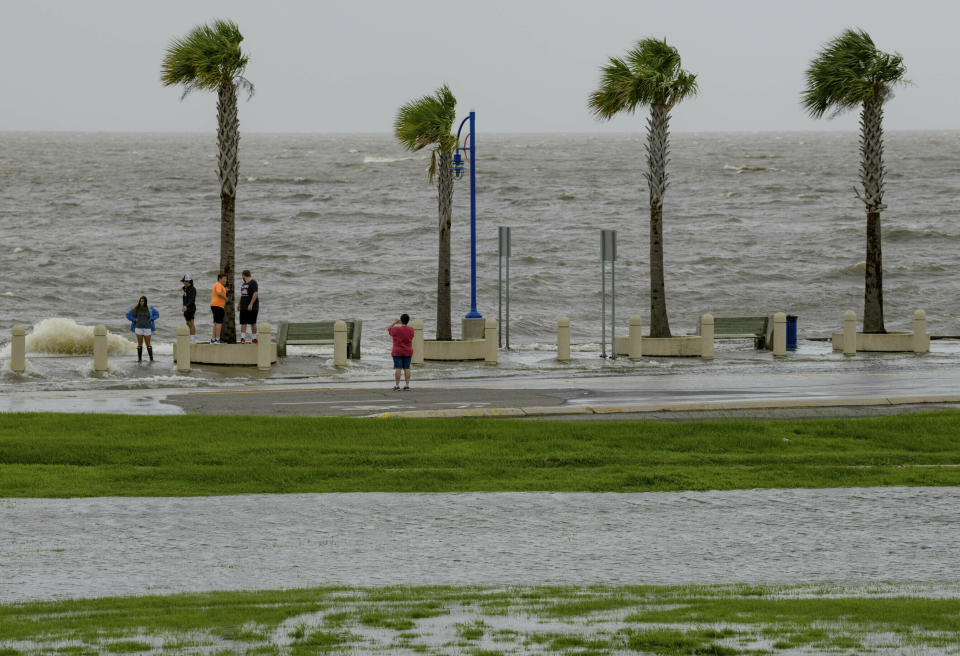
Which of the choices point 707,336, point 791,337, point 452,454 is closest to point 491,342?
point 707,336

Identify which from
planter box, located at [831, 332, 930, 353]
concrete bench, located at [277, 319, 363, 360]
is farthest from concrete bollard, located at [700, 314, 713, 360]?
concrete bench, located at [277, 319, 363, 360]

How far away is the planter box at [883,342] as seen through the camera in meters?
32.4

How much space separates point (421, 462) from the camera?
53.4 ft

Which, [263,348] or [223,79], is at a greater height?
[223,79]

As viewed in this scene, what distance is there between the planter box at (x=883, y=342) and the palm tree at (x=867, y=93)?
Result: 899 mm

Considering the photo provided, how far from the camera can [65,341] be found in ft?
118

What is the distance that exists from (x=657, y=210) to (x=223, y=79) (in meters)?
11.0

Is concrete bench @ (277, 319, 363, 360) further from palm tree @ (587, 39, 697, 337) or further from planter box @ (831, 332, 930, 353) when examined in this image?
planter box @ (831, 332, 930, 353)

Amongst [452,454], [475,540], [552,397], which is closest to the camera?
[475,540]

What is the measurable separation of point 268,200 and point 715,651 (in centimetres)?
10359

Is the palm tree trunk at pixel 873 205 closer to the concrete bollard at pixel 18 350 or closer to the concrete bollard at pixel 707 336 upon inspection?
the concrete bollard at pixel 707 336

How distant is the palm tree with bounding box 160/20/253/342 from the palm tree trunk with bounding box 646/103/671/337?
989 centimetres

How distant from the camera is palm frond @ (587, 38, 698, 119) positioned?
32406 mm

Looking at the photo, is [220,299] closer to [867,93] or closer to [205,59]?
[205,59]
